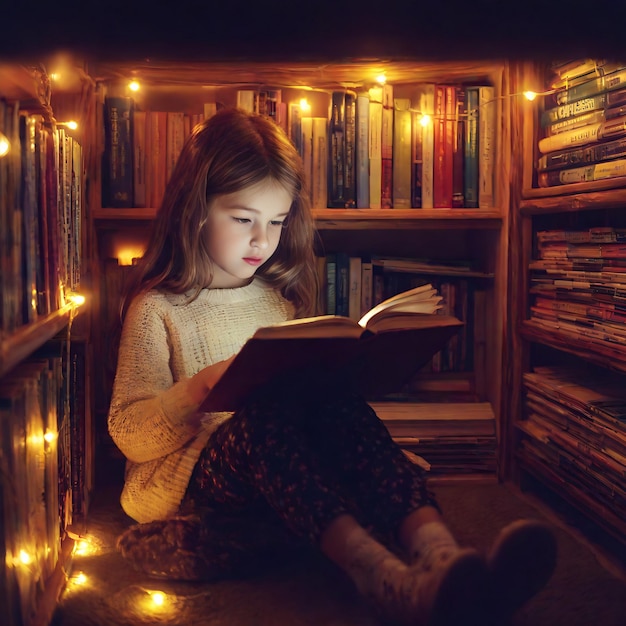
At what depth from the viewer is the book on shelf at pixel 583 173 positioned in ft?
4.49

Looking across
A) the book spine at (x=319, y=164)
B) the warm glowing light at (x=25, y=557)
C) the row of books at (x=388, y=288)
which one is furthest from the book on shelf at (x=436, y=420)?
the warm glowing light at (x=25, y=557)

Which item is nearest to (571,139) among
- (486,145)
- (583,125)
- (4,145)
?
(583,125)

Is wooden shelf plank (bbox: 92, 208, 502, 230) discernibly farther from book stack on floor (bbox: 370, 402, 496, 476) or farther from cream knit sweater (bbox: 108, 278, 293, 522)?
book stack on floor (bbox: 370, 402, 496, 476)

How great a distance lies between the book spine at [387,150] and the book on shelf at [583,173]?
33 cm

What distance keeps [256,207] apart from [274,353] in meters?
0.45

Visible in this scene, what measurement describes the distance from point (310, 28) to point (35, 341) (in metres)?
0.47

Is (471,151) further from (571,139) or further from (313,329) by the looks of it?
(313,329)

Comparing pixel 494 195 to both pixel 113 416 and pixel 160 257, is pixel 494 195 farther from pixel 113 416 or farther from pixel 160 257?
pixel 113 416

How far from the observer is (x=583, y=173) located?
4.81ft

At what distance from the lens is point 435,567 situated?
0.84 m

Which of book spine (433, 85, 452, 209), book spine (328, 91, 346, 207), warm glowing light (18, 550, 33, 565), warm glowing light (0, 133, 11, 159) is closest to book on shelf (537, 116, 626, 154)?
book spine (433, 85, 452, 209)

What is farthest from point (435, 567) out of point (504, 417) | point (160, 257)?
point (504, 417)

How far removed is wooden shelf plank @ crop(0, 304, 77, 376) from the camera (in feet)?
2.30

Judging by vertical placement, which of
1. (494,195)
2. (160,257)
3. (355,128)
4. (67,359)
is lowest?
(67,359)
